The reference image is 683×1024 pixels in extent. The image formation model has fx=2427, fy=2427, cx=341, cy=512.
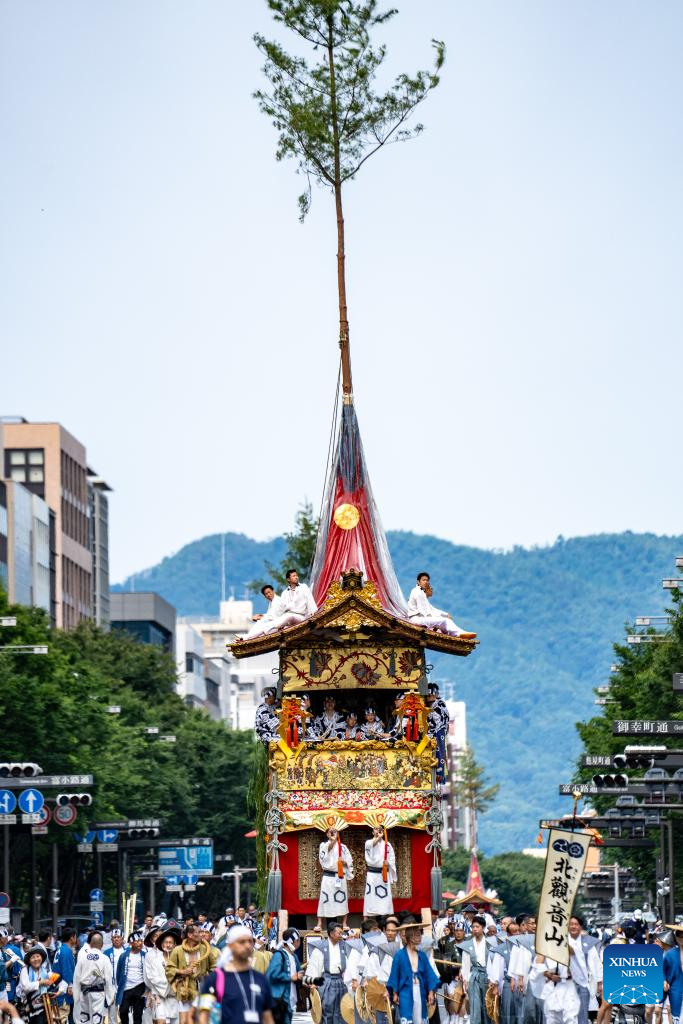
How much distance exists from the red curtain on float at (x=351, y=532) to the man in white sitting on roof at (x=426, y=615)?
32 centimetres

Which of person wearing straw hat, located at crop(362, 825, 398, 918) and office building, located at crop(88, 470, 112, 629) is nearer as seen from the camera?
person wearing straw hat, located at crop(362, 825, 398, 918)

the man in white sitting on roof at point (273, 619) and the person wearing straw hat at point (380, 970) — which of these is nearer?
the person wearing straw hat at point (380, 970)

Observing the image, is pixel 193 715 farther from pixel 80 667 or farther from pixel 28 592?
pixel 80 667

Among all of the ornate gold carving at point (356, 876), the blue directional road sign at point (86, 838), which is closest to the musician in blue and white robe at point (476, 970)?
the ornate gold carving at point (356, 876)

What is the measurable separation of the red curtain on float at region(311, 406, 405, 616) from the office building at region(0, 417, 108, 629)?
228 ft

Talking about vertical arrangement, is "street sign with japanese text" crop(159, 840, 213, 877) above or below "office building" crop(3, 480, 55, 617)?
below

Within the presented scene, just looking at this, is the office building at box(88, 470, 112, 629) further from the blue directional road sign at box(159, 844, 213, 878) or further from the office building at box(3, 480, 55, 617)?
the blue directional road sign at box(159, 844, 213, 878)

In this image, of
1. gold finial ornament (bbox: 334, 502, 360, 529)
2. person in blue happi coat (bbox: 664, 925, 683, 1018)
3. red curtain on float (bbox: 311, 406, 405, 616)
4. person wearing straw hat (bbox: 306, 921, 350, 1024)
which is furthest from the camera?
gold finial ornament (bbox: 334, 502, 360, 529)

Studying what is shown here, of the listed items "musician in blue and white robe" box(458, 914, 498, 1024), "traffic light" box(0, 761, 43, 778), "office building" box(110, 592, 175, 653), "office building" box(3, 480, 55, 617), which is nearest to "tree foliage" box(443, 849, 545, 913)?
"office building" box(110, 592, 175, 653)

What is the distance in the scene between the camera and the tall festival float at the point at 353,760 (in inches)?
1876

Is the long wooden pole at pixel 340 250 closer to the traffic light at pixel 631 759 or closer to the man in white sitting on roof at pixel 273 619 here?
the man in white sitting on roof at pixel 273 619

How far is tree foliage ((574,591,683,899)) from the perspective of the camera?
66812mm

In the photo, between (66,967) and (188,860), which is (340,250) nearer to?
(66,967)

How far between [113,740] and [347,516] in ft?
106
